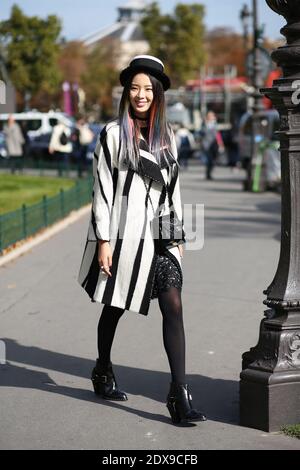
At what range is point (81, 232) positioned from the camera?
1603cm

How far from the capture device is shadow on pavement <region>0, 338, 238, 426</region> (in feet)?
19.7

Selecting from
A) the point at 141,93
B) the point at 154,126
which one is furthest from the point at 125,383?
the point at 141,93

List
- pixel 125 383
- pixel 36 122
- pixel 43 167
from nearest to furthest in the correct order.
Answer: pixel 125 383
pixel 43 167
pixel 36 122

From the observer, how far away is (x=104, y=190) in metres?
5.78

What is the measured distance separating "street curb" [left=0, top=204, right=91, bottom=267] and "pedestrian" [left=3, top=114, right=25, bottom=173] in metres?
10.3

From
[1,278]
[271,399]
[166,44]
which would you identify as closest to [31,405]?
[271,399]

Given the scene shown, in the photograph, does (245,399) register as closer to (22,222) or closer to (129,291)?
(129,291)

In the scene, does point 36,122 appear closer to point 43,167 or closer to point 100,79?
point 43,167

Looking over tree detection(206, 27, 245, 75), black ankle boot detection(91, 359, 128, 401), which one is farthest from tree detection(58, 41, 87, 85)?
black ankle boot detection(91, 359, 128, 401)

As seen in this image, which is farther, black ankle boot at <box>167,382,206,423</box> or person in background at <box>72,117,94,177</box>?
person in background at <box>72,117,94,177</box>

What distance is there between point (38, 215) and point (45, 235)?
0.48m

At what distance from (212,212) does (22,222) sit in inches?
256

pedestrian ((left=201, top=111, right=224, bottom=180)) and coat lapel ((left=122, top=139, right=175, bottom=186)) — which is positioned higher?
coat lapel ((left=122, top=139, right=175, bottom=186))

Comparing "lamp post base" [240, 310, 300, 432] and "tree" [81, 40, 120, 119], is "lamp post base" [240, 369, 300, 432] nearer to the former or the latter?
"lamp post base" [240, 310, 300, 432]
